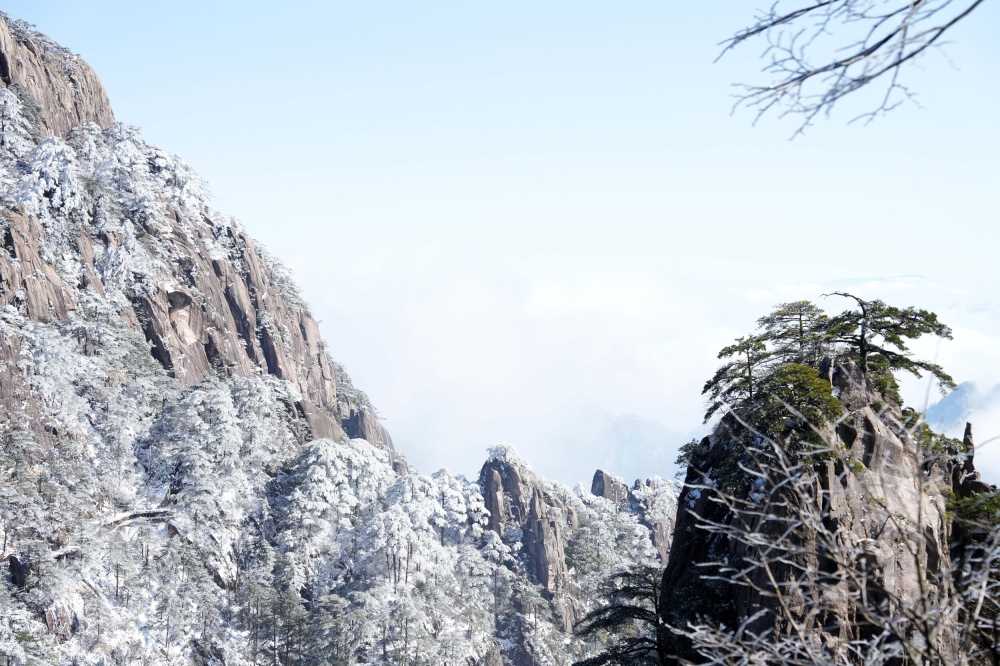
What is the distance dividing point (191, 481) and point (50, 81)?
125 ft

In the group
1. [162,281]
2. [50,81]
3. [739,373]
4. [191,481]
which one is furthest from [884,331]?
[50,81]

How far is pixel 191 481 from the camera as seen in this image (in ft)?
157

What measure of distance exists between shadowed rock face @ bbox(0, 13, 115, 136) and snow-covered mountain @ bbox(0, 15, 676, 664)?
0.23 m

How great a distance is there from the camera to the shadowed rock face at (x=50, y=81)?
197 ft

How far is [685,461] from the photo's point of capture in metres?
21.0

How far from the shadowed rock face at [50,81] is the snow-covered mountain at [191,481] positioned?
9.3 inches

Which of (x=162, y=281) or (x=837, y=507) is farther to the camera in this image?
(x=162, y=281)

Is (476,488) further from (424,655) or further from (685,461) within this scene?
(685,461)

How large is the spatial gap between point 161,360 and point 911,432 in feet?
200

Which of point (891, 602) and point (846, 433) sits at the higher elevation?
point (846, 433)

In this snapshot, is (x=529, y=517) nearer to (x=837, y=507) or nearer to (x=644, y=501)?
(x=644, y=501)

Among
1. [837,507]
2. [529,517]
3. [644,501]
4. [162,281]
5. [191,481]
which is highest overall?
[162,281]

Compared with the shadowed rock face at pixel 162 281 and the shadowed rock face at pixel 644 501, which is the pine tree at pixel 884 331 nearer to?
the shadowed rock face at pixel 162 281

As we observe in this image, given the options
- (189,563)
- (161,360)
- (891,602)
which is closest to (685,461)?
(891,602)
